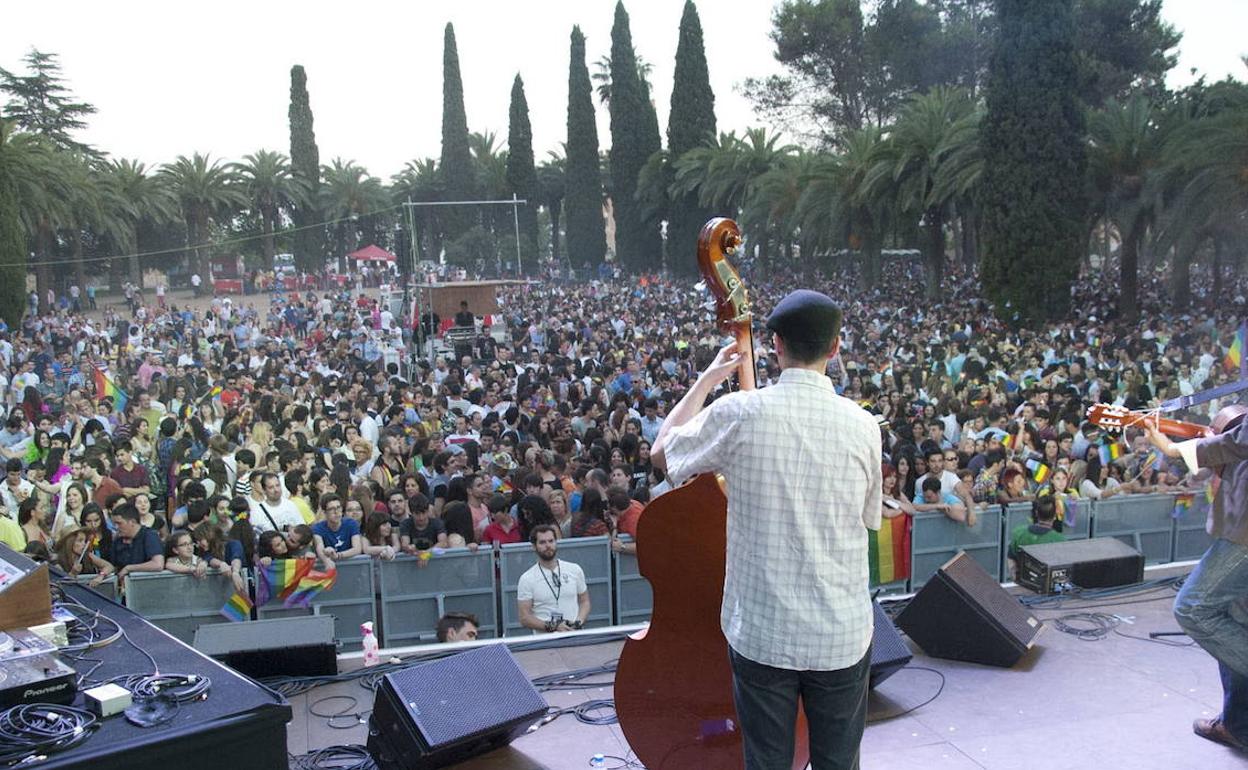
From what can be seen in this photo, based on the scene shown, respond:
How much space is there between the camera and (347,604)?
545 cm

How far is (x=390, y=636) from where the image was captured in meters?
5.47

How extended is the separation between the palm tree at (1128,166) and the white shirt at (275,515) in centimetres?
1628

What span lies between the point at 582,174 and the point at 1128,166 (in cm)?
2058

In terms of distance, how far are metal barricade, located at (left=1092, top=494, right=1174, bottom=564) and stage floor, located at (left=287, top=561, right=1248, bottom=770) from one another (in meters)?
1.85

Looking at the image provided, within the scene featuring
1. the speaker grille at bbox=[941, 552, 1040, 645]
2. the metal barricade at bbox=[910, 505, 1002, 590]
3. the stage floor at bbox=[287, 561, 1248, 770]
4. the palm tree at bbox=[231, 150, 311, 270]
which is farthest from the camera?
the palm tree at bbox=[231, 150, 311, 270]

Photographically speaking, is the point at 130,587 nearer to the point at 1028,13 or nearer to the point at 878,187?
the point at 1028,13

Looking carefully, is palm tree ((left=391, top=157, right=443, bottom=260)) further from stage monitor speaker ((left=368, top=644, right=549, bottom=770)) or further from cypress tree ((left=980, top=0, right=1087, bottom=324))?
stage monitor speaker ((left=368, top=644, right=549, bottom=770))

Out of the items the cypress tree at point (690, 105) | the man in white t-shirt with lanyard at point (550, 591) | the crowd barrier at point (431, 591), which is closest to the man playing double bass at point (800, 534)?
the man in white t-shirt with lanyard at point (550, 591)

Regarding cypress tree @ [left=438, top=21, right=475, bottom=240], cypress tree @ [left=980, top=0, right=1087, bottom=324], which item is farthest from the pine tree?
cypress tree @ [left=980, top=0, right=1087, bottom=324]

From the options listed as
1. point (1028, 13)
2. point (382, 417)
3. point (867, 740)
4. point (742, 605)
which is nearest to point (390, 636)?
point (867, 740)

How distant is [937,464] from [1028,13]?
1383 cm

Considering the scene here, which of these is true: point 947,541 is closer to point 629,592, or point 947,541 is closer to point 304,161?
point 629,592

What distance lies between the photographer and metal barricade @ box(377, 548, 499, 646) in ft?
17.9

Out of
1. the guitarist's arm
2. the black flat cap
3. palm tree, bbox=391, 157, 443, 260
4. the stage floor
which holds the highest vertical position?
palm tree, bbox=391, 157, 443, 260
